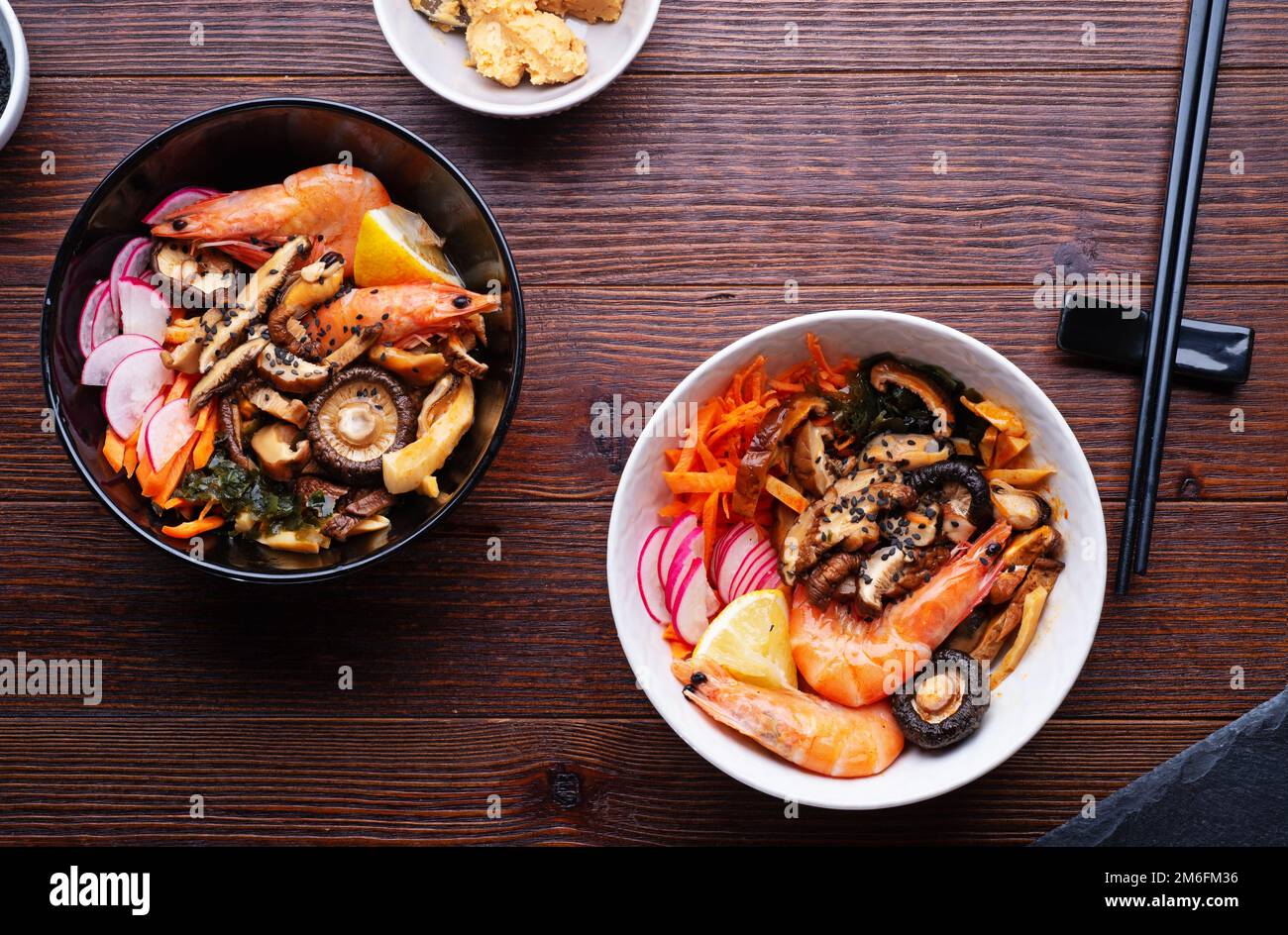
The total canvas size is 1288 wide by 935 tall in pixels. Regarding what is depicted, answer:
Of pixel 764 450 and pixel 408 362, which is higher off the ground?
pixel 408 362

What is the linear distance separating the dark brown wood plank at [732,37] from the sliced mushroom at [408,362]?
562 mm

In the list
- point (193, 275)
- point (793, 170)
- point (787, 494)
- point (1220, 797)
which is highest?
point (793, 170)

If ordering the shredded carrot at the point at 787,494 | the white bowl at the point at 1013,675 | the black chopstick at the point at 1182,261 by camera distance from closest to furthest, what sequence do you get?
the white bowl at the point at 1013,675 → the shredded carrot at the point at 787,494 → the black chopstick at the point at 1182,261

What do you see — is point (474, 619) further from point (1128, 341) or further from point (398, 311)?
point (1128, 341)

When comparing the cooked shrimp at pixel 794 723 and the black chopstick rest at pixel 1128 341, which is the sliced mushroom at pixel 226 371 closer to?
the cooked shrimp at pixel 794 723

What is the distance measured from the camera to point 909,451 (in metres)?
1.47

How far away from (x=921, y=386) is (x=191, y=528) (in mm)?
1106

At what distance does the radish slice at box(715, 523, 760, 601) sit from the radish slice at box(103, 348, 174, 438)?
0.89 metres

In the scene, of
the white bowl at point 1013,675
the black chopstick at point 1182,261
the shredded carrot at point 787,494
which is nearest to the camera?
the white bowl at point 1013,675

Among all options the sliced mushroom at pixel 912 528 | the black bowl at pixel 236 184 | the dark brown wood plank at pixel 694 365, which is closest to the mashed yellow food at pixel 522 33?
the black bowl at pixel 236 184

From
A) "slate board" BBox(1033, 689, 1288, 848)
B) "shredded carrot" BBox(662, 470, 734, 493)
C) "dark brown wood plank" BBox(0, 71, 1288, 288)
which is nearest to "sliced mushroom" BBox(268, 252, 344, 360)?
"dark brown wood plank" BBox(0, 71, 1288, 288)

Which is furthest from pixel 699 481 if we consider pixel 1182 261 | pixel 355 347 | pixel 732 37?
pixel 1182 261

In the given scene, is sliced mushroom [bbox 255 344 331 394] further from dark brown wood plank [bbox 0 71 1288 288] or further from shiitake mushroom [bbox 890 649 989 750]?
shiitake mushroom [bbox 890 649 989 750]

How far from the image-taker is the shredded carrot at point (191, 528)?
4.69 ft
